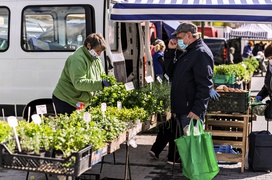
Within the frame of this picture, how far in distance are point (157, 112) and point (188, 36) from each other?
1050mm

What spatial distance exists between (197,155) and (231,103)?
5.06 ft

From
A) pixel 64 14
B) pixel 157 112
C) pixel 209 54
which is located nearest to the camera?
pixel 209 54

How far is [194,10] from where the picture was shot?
7.32 meters

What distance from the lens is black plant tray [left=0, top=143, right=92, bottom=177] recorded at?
429 centimetres

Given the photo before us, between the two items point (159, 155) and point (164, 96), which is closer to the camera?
point (164, 96)

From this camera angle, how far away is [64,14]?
812cm

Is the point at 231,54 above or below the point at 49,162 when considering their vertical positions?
below

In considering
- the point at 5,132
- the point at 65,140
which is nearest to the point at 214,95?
the point at 65,140

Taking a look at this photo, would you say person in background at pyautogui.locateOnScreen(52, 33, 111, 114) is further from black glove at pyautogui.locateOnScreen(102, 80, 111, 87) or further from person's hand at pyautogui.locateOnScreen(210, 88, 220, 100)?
person's hand at pyautogui.locateOnScreen(210, 88, 220, 100)

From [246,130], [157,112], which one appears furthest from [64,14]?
[246,130]

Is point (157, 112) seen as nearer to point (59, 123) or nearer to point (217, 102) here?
point (217, 102)

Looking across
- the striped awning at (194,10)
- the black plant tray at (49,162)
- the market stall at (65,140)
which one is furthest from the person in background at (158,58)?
the black plant tray at (49,162)

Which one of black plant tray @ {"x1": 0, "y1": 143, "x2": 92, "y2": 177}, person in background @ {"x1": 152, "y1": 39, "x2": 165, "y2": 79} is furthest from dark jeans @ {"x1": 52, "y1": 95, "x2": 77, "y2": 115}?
person in background @ {"x1": 152, "y1": 39, "x2": 165, "y2": 79}

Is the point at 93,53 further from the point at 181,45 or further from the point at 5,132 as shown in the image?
the point at 5,132
